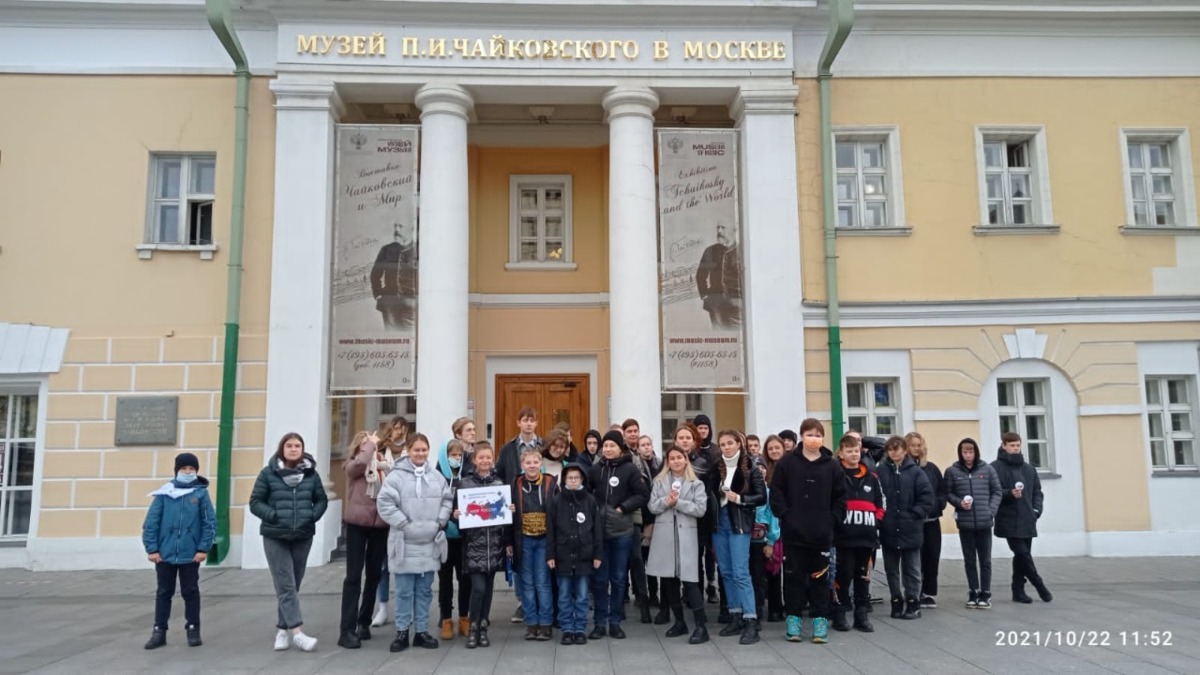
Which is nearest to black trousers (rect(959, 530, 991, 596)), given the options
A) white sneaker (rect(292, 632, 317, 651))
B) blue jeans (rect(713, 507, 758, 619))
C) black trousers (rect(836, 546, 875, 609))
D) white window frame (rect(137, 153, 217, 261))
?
black trousers (rect(836, 546, 875, 609))

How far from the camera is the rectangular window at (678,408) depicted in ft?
45.6

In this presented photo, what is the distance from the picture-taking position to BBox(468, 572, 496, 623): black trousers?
6.96 metres

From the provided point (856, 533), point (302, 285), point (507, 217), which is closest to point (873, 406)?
point (856, 533)

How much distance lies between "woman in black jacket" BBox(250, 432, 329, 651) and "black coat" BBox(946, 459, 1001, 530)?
21.1 feet

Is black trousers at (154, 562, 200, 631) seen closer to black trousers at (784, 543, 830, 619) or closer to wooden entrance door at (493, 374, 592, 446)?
black trousers at (784, 543, 830, 619)

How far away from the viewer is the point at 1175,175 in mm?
12719

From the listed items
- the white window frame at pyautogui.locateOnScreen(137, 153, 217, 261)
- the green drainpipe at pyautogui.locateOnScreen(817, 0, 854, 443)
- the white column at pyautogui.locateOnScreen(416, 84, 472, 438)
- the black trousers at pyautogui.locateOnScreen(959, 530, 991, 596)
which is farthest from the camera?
the green drainpipe at pyautogui.locateOnScreen(817, 0, 854, 443)

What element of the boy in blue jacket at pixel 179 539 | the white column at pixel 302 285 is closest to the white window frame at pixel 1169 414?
the white column at pixel 302 285

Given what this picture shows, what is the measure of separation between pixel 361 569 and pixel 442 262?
5.52 m

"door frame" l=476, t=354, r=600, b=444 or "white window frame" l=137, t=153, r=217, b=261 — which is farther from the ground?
"white window frame" l=137, t=153, r=217, b=261

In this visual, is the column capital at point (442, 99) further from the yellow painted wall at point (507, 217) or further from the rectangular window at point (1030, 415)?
the rectangular window at point (1030, 415)

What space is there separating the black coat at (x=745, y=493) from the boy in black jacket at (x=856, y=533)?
814mm

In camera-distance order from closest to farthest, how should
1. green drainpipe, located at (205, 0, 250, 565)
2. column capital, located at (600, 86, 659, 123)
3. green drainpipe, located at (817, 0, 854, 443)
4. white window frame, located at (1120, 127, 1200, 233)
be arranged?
green drainpipe, located at (205, 0, 250, 565)
green drainpipe, located at (817, 0, 854, 443)
column capital, located at (600, 86, 659, 123)
white window frame, located at (1120, 127, 1200, 233)

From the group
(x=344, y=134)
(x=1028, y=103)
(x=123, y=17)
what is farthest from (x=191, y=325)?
(x=1028, y=103)
